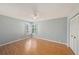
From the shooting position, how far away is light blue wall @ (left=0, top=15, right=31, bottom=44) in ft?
4.41

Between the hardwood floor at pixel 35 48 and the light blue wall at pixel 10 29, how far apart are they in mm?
90

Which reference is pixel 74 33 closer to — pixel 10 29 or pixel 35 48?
pixel 35 48

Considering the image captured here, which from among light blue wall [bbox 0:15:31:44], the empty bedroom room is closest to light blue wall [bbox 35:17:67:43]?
the empty bedroom room

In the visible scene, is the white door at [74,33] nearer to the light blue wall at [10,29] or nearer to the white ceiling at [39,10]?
the white ceiling at [39,10]

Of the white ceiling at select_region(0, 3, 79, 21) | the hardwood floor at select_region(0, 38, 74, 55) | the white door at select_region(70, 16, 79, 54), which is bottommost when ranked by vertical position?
the hardwood floor at select_region(0, 38, 74, 55)

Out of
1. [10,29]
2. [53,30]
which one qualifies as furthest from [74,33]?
[10,29]

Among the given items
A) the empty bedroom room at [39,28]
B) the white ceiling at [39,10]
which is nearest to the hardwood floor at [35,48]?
the empty bedroom room at [39,28]

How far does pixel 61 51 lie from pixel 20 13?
29.1 inches

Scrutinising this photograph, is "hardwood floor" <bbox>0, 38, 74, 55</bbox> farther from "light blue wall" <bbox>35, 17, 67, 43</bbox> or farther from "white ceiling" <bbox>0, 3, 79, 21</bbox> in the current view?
"white ceiling" <bbox>0, 3, 79, 21</bbox>

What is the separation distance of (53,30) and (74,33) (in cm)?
28

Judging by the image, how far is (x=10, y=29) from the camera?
140 cm

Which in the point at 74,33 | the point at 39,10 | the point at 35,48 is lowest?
the point at 35,48

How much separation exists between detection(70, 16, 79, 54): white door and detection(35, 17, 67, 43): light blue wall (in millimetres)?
91
